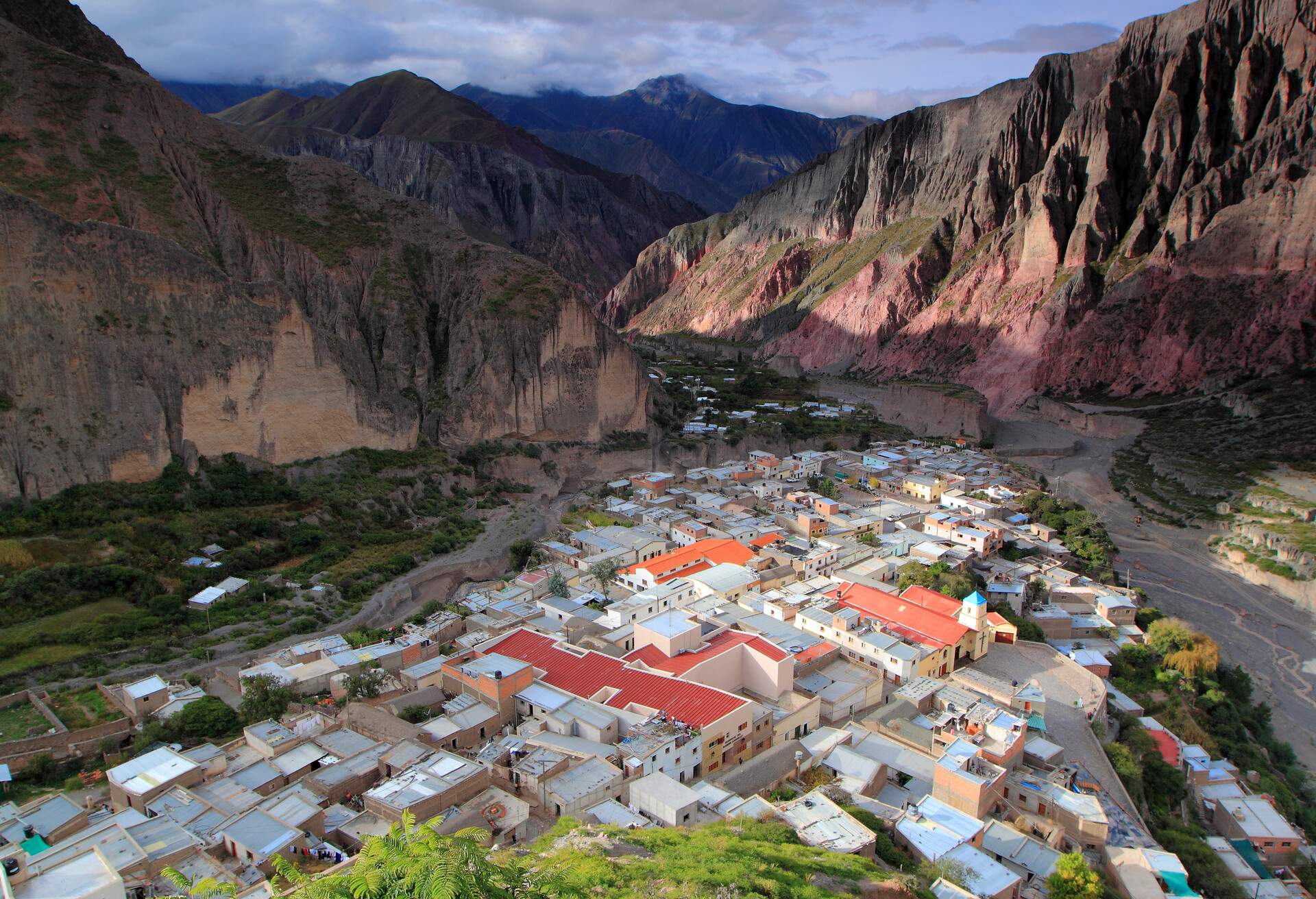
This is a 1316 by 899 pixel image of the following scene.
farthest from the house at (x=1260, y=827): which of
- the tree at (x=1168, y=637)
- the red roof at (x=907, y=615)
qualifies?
the red roof at (x=907, y=615)

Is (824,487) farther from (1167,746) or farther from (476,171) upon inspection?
(476,171)

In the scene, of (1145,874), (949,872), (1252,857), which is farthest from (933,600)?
(949,872)

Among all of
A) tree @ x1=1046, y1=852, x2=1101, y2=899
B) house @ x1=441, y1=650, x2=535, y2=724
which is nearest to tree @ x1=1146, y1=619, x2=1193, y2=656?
tree @ x1=1046, y1=852, x2=1101, y2=899

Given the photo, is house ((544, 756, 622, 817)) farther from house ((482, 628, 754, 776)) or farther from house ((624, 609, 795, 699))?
house ((624, 609, 795, 699))

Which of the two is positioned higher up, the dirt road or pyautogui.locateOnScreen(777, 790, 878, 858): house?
pyautogui.locateOnScreen(777, 790, 878, 858): house

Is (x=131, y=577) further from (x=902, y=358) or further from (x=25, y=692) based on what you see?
(x=902, y=358)

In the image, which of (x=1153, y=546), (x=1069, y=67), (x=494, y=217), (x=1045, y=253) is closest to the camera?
(x=1153, y=546)

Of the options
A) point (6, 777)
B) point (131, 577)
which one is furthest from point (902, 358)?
point (6, 777)
